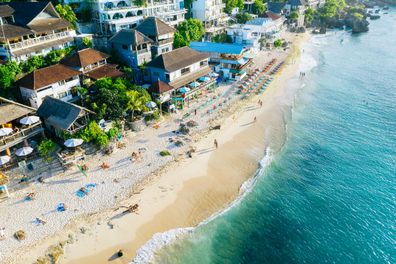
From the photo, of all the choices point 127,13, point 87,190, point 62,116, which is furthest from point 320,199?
point 127,13

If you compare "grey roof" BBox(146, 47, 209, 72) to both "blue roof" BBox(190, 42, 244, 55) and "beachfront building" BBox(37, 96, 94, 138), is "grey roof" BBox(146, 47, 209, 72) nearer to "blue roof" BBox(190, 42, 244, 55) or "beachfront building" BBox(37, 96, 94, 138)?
"blue roof" BBox(190, 42, 244, 55)

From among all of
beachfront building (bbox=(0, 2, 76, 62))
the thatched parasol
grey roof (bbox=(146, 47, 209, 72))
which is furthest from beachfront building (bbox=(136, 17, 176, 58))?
the thatched parasol

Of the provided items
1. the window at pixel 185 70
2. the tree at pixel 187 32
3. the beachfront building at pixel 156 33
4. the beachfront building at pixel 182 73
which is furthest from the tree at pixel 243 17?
the window at pixel 185 70

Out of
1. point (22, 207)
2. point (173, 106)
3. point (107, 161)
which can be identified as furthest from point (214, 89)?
point (22, 207)

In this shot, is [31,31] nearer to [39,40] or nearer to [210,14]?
[39,40]

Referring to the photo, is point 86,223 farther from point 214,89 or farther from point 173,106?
point 214,89
